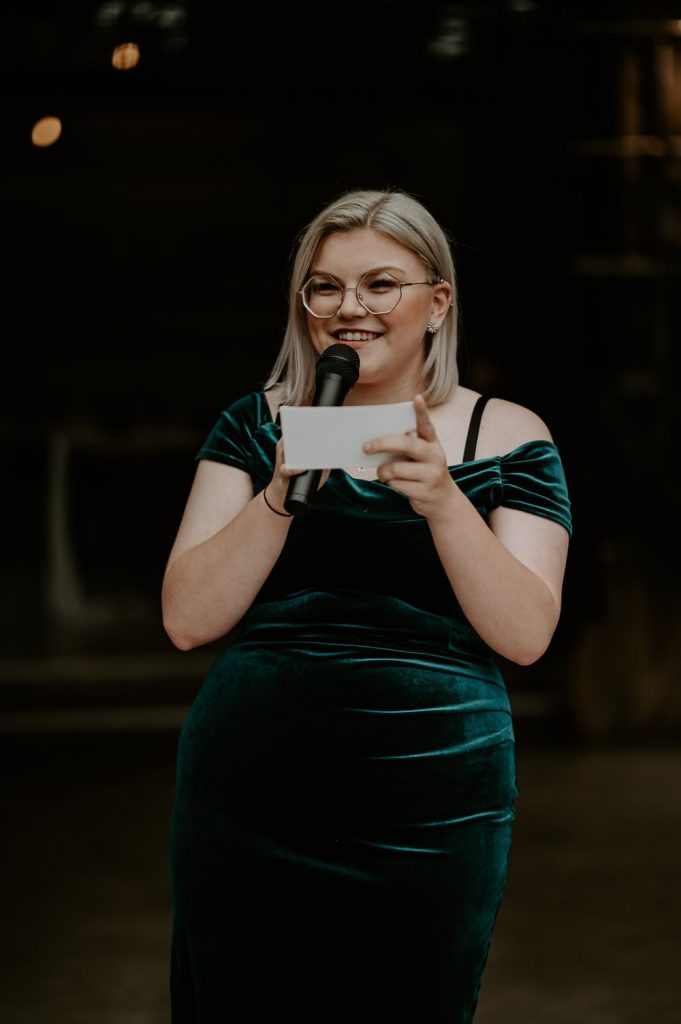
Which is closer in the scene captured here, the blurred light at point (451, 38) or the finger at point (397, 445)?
the finger at point (397, 445)

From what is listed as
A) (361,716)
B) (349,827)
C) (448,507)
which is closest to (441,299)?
(448,507)

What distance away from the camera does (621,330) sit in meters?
6.03

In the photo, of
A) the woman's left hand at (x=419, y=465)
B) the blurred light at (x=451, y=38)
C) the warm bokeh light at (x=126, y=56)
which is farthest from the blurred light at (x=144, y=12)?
the woman's left hand at (x=419, y=465)

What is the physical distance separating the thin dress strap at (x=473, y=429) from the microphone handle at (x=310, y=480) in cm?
27

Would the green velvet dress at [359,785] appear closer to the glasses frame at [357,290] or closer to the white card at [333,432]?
the glasses frame at [357,290]

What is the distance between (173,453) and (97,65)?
1922 mm

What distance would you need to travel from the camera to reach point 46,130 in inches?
249

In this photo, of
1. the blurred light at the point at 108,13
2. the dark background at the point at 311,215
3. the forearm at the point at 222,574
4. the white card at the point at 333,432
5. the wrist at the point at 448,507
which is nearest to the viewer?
the white card at the point at 333,432

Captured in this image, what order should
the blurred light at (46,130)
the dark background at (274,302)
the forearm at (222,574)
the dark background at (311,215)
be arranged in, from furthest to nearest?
the blurred light at (46,130) < the dark background at (311,215) < the dark background at (274,302) < the forearm at (222,574)

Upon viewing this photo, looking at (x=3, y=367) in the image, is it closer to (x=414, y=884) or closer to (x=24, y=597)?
(x=24, y=597)

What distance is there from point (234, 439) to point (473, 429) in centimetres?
32

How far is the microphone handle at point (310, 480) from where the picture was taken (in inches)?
57.9

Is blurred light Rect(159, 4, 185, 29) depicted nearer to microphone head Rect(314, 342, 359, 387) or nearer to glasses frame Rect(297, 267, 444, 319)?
glasses frame Rect(297, 267, 444, 319)

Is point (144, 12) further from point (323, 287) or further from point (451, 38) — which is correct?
point (323, 287)
